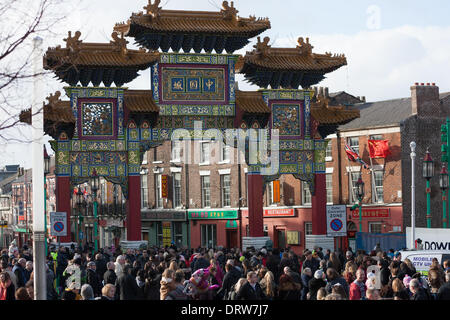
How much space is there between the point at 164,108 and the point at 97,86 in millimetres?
3123

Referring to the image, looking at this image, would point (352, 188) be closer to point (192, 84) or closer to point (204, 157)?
point (204, 157)

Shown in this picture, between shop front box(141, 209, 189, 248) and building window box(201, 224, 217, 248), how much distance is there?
139 centimetres

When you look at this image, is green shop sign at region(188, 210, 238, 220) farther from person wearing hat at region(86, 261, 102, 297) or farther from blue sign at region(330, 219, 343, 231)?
person wearing hat at region(86, 261, 102, 297)

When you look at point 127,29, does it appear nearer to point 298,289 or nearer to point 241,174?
point 241,174

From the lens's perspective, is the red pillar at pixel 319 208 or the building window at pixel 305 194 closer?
the red pillar at pixel 319 208

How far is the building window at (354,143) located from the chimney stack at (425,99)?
12.9 feet

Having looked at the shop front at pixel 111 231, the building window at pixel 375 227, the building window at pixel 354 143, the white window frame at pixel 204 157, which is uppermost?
the building window at pixel 354 143

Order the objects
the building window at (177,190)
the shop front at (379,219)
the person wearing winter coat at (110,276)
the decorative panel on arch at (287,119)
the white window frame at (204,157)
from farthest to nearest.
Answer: the building window at (177,190) < the white window frame at (204,157) < the shop front at (379,219) < the decorative panel on arch at (287,119) < the person wearing winter coat at (110,276)

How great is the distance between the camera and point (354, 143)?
2191 inches

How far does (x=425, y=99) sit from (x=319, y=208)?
15.9 metres

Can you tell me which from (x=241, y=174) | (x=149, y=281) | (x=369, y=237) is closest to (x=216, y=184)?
(x=241, y=174)

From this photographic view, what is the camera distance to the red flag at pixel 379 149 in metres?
Answer: 53.2

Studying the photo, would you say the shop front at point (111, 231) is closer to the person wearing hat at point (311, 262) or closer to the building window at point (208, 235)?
the building window at point (208, 235)

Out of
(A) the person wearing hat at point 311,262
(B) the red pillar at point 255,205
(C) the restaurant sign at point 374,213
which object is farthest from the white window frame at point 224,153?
(A) the person wearing hat at point 311,262
